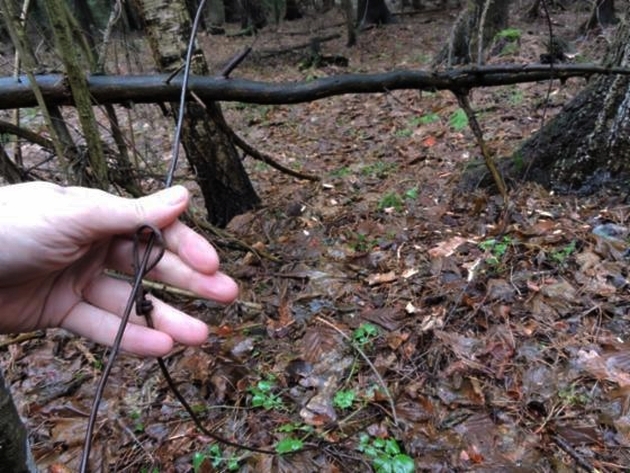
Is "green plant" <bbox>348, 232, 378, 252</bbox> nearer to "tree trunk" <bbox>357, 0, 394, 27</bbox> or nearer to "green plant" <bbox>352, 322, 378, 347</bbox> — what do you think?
"green plant" <bbox>352, 322, 378, 347</bbox>

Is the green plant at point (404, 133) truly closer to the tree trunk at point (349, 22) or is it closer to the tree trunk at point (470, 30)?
the tree trunk at point (470, 30)

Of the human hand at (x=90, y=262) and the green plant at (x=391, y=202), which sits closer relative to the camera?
the human hand at (x=90, y=262)

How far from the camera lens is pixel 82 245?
150 cm

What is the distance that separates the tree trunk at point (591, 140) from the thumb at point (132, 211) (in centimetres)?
297

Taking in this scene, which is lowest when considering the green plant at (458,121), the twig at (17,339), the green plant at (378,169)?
the twig at (17,339)

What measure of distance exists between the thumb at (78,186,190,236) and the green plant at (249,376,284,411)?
1280 millimetres

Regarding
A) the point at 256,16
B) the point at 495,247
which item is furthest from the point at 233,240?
the point at 256,16

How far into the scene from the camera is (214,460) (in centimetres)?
207

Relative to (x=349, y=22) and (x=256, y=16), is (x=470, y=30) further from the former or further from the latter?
(x=256, y=16)

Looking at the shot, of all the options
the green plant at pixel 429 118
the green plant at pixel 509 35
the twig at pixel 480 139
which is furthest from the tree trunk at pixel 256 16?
the twig at pixel 480 139

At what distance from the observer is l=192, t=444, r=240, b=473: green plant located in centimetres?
204

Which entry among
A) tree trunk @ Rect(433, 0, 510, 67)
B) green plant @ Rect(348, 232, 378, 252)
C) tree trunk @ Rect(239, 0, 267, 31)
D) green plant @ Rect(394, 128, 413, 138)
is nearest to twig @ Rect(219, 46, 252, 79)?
green plant @ Rect(348, 232, 378, 252)

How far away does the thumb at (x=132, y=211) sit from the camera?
1.40 metres

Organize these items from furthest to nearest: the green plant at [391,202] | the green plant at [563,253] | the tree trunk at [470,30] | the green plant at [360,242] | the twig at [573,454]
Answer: the tree trunk at [470,30] < the green plant at [391,202] < the green plant at [360,242] < the green plant at [563,253] < the twig at [573,454]
